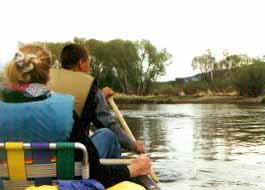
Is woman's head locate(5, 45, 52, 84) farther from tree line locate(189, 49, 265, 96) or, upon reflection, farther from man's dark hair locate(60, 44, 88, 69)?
tree line locate(189, 49, 265, 96)

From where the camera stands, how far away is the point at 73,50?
5.33 meters

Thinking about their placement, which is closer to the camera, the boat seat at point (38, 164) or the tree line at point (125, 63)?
the boat seat at point (38, 164)

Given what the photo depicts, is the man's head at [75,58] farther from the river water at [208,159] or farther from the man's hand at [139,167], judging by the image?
the river water at [208,159]

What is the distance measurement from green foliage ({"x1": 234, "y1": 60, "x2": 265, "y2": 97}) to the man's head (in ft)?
198

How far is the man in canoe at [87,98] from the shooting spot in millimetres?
4711

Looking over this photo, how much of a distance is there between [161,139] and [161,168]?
19.1 ft

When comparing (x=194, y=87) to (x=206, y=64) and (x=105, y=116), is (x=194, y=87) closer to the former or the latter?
(x=206, y=64)

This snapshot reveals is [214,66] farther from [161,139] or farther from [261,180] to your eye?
[261,180]

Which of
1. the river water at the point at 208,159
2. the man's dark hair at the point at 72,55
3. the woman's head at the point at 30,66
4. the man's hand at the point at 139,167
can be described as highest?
the man's dark hair at the point at 72,55

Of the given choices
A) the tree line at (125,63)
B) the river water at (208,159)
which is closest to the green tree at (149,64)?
the tree line at (125,63)

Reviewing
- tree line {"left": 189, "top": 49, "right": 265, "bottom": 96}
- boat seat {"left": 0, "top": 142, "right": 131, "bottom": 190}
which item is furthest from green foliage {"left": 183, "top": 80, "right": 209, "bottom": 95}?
boat seat {"left": 0, "top": 142, "right": 131, "bottom": 190}

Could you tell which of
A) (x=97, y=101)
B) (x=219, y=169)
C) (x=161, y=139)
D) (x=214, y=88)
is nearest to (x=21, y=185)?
(x=97, y=101)

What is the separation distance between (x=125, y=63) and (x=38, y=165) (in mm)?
71875

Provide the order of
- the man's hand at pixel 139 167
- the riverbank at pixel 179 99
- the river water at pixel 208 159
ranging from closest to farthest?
1. the man's hand at pixel 139 167
2. the river water at pixel 208 159
3. the riverbank at pixel 179 99
